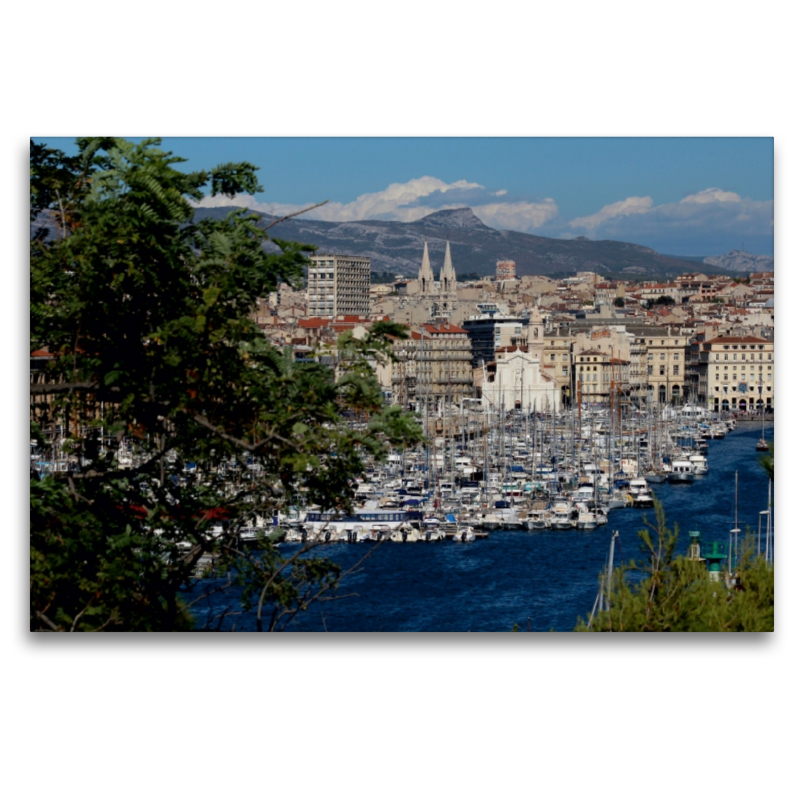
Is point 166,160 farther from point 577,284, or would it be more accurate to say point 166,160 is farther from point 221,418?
point 577,284

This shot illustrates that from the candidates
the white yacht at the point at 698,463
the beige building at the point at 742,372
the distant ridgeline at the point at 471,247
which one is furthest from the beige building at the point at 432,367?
the white yacht at the point at 698,463

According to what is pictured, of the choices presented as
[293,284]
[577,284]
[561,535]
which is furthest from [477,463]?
[293,284]

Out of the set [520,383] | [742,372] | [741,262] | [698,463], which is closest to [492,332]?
[520,383]

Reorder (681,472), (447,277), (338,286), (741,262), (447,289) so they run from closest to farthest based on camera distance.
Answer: (741,262), (338,286), (447,277), (447,289), (681,472)

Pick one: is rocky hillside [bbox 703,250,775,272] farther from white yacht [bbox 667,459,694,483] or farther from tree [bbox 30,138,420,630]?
white yacht [bbox 667,459,694,483]

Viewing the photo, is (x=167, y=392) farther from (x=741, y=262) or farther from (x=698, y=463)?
(x=698, y=463)

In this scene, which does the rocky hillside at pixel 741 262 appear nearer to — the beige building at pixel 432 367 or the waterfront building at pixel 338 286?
the beige building at pixel 432 367
